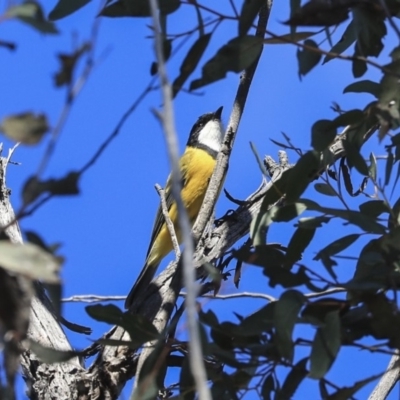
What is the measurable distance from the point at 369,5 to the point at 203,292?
3.21 feet

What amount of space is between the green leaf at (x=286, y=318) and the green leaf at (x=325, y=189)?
50 centimetres

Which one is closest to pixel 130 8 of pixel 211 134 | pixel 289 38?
pixel 289 38

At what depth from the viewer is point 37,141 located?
1197 mm

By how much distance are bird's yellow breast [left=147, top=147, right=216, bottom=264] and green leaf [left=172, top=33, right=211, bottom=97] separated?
3.01m

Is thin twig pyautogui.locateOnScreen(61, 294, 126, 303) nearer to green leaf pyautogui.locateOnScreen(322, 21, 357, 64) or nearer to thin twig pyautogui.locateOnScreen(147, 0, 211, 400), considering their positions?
green leaf pyautogui.locateOnScreen(322, 21, 357, 64)

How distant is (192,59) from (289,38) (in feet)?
0.78

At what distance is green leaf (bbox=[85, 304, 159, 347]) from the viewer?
6.64ft

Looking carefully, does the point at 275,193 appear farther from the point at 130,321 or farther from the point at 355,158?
the point at 130,321

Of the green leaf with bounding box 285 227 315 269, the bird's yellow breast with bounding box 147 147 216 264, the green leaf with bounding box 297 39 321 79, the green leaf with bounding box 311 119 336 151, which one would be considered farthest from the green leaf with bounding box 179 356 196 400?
the bird's yellow breast with bounding box 147 147 216 264

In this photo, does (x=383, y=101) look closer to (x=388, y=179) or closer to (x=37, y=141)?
(x=388, y=179)

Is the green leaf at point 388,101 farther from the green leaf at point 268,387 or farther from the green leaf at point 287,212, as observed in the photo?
the green leaf at point 268,387

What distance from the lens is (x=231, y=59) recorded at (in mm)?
2021

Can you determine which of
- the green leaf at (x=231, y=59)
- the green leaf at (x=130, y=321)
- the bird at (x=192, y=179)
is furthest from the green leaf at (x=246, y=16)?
the bird at (x=192, y=179)

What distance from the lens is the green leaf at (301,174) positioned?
2.19 m
